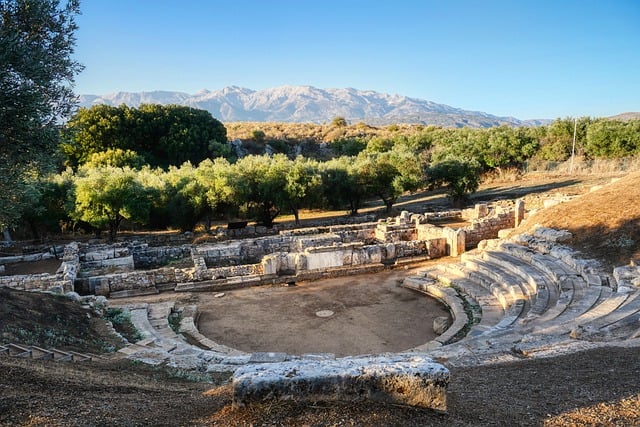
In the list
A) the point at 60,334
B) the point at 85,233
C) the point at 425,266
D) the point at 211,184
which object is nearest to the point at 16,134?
the point at 60,334

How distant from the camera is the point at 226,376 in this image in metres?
9.23

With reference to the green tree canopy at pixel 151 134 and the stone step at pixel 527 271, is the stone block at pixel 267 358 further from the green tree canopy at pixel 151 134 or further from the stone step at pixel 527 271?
the green tree canopy at pixel 151 134

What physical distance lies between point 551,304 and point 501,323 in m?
1.93

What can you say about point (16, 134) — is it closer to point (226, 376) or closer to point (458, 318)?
point (226, 376)

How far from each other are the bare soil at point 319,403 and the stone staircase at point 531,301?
57.5 inches

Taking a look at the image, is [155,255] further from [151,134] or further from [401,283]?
[151,134]

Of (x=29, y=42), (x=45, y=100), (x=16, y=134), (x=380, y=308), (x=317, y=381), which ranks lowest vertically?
(x=380, y=308)

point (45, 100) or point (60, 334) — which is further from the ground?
point (45, 100)

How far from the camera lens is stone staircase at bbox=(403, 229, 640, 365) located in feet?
31.1

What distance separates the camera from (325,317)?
15.1 meters

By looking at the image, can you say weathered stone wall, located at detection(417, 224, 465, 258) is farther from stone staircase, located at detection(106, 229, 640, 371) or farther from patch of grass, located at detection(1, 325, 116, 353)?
patch of grass, located at detection(1, 325, 116, 353)

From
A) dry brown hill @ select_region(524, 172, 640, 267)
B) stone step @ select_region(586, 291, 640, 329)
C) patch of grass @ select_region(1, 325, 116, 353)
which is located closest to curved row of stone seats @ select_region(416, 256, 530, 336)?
stone step @ select_region(586, 291, 640, 329)

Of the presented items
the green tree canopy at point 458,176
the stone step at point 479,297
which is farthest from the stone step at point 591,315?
the green tree canopy at point 458,176

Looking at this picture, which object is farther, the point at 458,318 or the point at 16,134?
the point at 458,318
